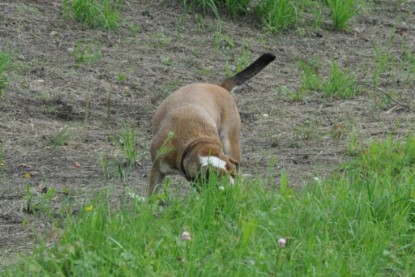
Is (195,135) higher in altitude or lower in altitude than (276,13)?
higher

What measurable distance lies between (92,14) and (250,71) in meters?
2.99

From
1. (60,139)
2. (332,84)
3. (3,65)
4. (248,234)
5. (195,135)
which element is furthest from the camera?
(332,84)

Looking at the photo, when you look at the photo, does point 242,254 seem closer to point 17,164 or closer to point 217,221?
point 217,221

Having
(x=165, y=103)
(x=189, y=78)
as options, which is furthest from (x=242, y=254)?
(x=189, y=78)

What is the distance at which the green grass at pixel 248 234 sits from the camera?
5.00 metres

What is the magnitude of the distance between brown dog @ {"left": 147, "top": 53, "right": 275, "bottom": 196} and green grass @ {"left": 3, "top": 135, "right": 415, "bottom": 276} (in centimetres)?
47

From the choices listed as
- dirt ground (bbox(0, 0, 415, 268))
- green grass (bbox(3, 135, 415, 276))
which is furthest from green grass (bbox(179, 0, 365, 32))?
green grass (bbox(3, 135, 415, 276))

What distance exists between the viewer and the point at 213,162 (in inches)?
261

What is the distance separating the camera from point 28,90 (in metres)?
9.29

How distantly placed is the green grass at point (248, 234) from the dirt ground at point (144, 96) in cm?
61

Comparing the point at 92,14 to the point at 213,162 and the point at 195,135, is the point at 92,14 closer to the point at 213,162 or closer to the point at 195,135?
the point at 195,135

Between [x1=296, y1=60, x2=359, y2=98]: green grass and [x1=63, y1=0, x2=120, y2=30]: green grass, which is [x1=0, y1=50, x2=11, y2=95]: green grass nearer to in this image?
[x1=63, y1=0, x2=120, y2=30]: green grass

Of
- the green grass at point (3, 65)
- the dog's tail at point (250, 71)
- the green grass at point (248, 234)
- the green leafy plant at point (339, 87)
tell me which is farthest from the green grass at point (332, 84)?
the green grass at point (248, 234)

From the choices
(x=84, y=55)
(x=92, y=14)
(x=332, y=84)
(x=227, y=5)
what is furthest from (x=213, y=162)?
(x=227, y=5)
